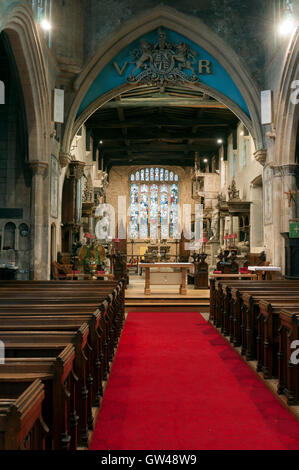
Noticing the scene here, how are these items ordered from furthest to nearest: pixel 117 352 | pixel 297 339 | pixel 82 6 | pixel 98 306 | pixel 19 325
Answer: pixel 82 6, pixel 117 352, pixel 98 306, pixel 297 339, pixel 19 325

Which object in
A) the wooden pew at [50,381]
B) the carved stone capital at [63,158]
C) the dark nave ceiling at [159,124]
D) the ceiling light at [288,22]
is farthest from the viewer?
the dark nave ceiling at [159,124]

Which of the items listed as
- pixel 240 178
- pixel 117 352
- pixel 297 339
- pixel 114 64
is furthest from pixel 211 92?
pixel 297 339

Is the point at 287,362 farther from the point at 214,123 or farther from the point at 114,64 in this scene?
the point at 214,123

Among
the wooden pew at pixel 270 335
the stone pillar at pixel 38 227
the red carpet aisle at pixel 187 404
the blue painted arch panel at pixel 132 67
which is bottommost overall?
the red carpet aisle at pixel 187 404

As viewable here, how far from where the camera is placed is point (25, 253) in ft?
29.3

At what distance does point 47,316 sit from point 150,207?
887 inches

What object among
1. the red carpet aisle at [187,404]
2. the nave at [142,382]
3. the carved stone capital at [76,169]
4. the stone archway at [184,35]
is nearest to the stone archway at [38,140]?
the stone archway at [184,35]

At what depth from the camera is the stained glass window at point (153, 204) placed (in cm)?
2531

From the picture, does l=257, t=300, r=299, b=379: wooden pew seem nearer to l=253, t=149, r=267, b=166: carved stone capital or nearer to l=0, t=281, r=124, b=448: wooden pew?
l=0, t=281, r=124, b=448: wooden pew

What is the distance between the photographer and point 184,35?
10922 millimetres

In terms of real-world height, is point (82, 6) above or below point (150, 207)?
above

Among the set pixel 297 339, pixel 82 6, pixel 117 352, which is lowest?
pixel 117 352

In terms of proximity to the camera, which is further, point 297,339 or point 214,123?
point 214,123

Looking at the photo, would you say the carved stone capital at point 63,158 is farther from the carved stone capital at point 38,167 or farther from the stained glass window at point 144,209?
the stained glass window at point 144,209
